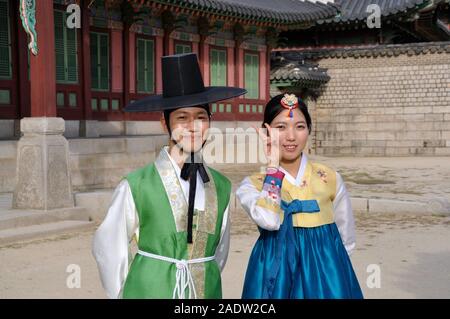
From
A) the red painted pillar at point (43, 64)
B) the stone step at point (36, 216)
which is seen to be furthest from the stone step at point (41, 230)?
the red painted pillar at point (43, 64)

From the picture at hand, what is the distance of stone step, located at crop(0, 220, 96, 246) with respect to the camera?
721cm

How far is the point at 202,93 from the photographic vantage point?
2656 mm

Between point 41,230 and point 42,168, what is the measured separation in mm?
1031

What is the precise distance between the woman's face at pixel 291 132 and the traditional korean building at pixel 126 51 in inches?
253

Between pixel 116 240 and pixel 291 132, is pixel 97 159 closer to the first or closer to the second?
pixel 291 132

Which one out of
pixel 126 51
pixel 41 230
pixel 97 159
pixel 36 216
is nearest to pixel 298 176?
pixel 41 230

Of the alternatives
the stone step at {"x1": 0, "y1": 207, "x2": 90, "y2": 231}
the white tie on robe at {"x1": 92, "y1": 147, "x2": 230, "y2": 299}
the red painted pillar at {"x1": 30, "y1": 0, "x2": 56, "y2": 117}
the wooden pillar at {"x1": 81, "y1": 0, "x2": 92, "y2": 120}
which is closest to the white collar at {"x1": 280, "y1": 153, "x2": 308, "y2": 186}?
the white tie on robe at {"x1": 92, "y1": 147, "x2": 230, "y2": 299}

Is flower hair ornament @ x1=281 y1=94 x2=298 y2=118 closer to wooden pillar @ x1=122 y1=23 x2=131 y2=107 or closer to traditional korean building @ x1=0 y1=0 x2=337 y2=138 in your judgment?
traditional korean building @ x1=0 y1=0 x2=337 y2=138

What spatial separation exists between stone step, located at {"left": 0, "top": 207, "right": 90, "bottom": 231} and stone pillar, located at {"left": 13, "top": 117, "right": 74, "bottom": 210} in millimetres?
122

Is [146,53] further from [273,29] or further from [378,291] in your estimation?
[378,291]

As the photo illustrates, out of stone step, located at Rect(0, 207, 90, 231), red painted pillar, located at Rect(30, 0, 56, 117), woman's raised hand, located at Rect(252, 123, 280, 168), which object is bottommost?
stone step, located at Rect(0, 207, 90, 231)

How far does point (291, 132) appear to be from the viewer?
2.94m

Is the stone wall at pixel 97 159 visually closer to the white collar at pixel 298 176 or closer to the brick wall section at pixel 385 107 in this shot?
the white collar at pixel 298 176
